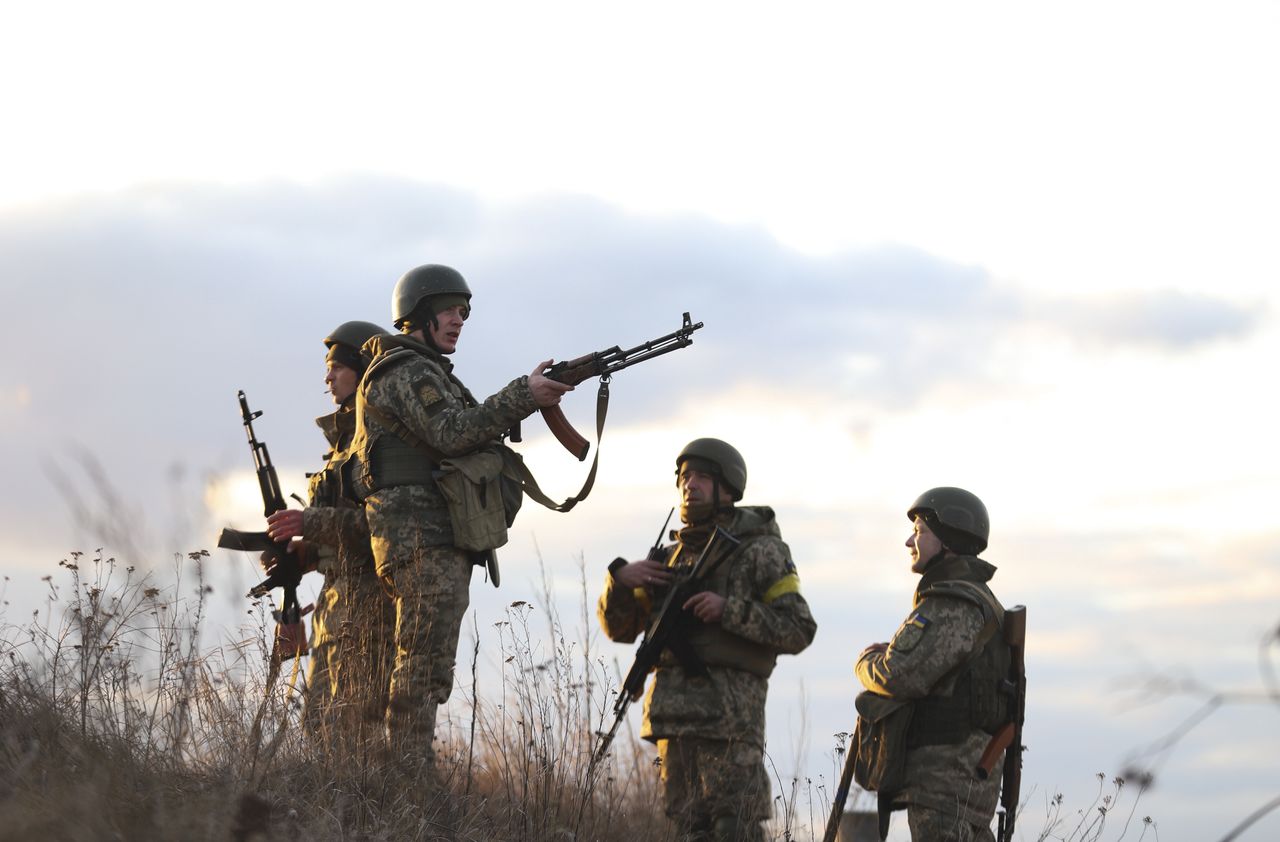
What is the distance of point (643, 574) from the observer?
7969 mm

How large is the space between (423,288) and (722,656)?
2567 millimetres

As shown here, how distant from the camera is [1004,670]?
22.0 ft

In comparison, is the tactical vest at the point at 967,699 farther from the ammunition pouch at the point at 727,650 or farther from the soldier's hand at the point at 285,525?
the soldier's hand at the point at 285,525

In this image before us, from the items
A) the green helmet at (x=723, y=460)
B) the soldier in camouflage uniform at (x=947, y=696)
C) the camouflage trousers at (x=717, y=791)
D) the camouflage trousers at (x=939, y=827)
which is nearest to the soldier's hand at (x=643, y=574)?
the green helmet at (x=723, y=460)

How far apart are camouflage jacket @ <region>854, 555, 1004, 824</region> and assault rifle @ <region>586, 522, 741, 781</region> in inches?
51.5

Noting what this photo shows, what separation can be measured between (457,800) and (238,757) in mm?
1113

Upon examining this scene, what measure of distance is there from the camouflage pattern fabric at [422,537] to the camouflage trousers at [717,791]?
62.1 inches

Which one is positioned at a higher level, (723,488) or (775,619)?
(723,488)

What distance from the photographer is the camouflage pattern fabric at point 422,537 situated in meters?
6.57

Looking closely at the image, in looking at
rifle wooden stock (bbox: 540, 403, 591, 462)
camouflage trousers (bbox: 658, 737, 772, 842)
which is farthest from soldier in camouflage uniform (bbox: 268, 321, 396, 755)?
camouflage trousers (bbox: 658, 737, 772, 842)

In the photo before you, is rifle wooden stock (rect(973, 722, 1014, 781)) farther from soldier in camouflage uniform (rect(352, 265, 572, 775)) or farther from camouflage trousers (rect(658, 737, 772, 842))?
soldier in camouflage uniform (rect(352, 265, 572, 775))

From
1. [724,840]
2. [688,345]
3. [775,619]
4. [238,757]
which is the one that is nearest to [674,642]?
[775,619]

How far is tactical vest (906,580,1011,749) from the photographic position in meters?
6.52

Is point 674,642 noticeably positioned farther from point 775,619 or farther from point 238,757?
point 238,757
